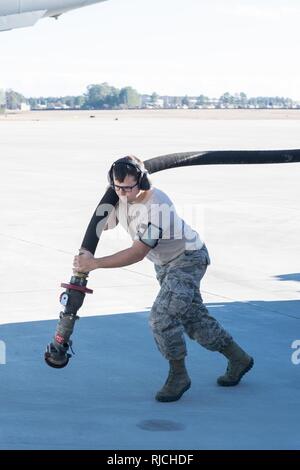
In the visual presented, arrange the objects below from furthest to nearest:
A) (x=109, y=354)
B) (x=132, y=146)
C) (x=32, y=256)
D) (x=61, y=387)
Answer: (x=132, y=146) → (x=32, y=256) → (x=109, y=354) → (x=61, y=387)

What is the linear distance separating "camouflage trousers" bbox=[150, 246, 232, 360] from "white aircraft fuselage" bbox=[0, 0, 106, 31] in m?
11.2

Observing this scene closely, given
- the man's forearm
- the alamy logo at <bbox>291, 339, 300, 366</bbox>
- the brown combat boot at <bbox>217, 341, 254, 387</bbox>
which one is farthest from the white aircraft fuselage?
the man's forearm

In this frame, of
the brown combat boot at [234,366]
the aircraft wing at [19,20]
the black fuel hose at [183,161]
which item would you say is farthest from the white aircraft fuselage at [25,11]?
the brown combat boot at [234,366]

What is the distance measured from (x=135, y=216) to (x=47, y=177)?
65.8 feet

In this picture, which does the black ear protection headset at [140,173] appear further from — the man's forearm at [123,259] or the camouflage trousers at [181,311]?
the camouflage trousers at [181,311]

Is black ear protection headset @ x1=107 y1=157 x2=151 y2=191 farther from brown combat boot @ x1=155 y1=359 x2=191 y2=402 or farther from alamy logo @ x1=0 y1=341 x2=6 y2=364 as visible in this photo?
alamy logo @ x1=0 y1=341 x2=6 y2=364

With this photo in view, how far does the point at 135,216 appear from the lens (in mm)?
7070

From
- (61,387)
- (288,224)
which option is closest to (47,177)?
(288,224)

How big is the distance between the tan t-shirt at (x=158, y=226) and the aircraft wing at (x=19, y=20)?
11154 mm

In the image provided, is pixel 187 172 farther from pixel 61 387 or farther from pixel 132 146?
pixel 61 387

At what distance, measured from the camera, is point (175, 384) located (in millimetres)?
7262

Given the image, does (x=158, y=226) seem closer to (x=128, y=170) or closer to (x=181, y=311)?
(x=128, y=170)

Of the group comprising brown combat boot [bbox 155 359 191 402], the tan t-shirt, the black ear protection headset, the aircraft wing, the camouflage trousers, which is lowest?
brown combat boot [bbox 155 359 191 402]

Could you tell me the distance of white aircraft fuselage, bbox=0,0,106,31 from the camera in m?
18.1
